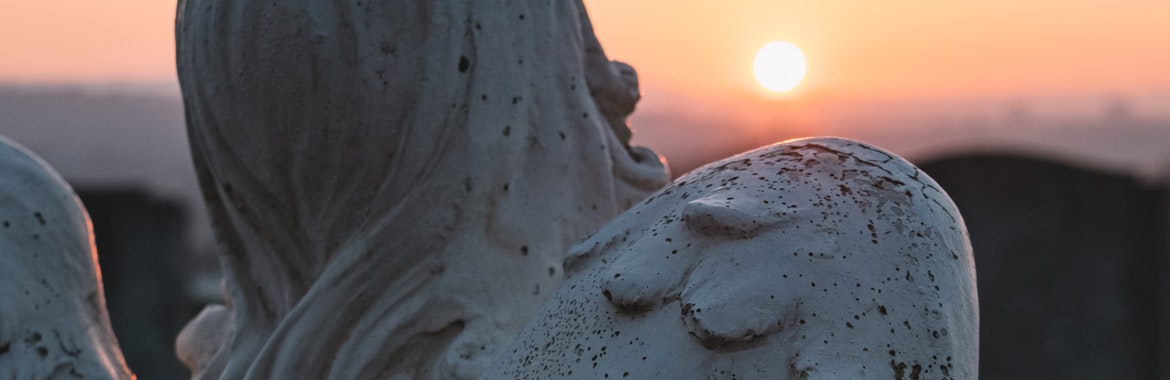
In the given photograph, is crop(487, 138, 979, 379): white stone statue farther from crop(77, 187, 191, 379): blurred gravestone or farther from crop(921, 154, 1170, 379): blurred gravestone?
crop(77, 187, 191, 379): blurred gravestone

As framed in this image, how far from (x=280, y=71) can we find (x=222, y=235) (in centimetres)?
39

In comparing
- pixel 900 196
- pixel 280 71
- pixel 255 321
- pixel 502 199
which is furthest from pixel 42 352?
pixel 900 196

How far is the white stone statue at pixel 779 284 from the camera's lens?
153 centimetres

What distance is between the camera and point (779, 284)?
156 centimetres

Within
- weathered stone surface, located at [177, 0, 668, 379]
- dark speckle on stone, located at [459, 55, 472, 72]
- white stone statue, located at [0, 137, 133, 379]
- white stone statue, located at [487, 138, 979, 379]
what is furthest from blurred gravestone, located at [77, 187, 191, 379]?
white stone statue, located at [487, 138, 979, 379]

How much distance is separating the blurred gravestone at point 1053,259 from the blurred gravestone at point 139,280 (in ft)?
19.1

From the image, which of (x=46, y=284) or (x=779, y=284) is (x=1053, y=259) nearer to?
(x=46, y=284)

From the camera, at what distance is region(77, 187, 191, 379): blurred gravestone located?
11297mm

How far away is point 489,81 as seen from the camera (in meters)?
2.24

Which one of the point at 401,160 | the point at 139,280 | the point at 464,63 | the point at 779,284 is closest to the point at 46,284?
the point at 401,160

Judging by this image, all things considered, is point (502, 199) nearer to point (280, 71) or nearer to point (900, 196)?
point (280, 71)

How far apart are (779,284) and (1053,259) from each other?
32.1 ft

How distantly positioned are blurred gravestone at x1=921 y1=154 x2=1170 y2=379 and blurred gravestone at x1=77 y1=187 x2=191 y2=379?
582 centimetres

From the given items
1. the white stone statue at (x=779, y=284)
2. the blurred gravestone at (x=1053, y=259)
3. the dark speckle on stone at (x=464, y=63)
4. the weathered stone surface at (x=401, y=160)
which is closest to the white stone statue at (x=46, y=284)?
the weathered stone surface at (x=401, y=160)
